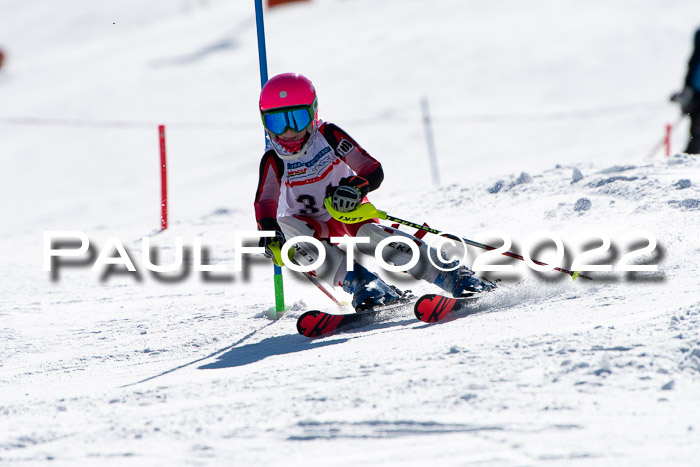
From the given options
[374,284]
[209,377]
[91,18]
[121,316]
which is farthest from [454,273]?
[91,18]

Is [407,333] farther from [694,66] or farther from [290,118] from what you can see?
[694,66]

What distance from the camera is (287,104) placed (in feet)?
16.2

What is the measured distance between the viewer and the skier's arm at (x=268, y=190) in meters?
5.09

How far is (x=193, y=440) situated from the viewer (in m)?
2.87

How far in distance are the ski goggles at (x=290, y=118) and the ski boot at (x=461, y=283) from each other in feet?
3.89

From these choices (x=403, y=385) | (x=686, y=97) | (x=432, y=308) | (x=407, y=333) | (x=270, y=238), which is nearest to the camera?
(x=403, y=385)

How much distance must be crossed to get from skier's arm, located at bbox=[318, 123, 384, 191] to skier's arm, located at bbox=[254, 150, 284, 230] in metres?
0.35

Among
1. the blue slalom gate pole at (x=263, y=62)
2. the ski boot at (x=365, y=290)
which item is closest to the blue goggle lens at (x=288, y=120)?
the blue slalom gate pole at (x=263, y=62)

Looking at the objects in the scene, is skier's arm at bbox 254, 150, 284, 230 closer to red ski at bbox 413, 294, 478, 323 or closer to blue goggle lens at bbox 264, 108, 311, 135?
blue goggle lens at bbox 264, 108, 311, 135

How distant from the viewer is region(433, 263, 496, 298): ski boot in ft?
16.1

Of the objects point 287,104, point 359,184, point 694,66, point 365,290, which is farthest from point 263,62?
point 694,66

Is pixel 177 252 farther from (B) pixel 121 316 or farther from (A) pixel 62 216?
(A) pixel 62 216

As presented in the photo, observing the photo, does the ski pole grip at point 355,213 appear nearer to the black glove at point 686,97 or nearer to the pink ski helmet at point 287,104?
the pink ski helmet at point 287,104

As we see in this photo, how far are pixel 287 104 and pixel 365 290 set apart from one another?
116 cm
